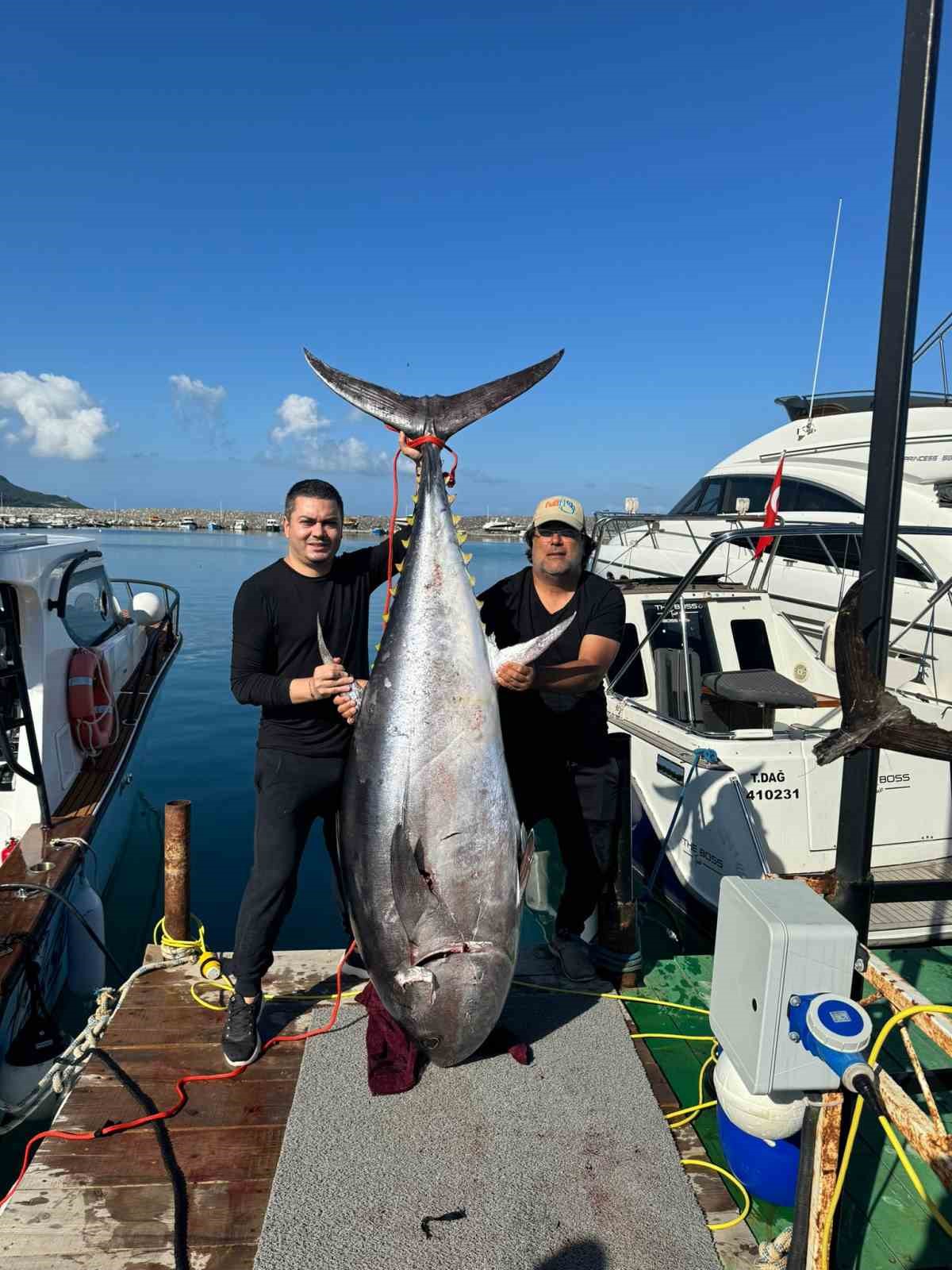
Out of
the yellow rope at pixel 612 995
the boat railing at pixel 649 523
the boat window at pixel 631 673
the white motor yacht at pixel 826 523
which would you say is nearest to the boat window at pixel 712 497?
the white motor yacht at pixel 826 523

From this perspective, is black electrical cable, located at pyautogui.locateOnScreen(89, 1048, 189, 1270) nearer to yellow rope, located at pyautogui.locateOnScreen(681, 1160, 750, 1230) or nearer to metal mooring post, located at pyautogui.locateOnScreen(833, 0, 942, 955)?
yellow rope, located at pyautogui.locateOnScreen(681, 1160, 750, 1230)

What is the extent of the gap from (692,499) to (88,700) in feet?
31.5

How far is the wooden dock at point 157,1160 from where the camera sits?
2.19m

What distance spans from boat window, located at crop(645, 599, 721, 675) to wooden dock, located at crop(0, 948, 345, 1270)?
4780 millimetres

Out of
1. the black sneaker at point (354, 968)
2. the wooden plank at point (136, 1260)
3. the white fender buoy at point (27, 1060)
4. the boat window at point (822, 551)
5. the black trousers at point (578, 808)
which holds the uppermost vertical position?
the boat window at point (822, 551)

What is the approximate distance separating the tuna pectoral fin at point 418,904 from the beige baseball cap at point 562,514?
1400 mm

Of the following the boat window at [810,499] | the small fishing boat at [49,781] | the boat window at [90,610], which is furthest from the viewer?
the boat window at [810,499]

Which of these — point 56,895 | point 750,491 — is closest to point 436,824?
point 56,895

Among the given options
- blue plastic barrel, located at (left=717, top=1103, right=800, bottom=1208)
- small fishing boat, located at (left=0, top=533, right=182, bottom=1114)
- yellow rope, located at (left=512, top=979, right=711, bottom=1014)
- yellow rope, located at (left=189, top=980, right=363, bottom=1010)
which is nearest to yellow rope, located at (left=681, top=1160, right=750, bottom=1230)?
blue plastic barrel, located at (left=717, top=1103, right=800, bottom=1208)

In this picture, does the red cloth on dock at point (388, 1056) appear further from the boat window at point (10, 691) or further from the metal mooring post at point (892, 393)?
the boat window at point (10, 691)

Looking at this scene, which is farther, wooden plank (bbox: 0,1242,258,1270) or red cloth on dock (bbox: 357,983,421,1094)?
red cloth on dock (bbox: 357,983,421,1094)

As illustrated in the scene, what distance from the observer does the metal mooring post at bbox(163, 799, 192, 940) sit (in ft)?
12.7

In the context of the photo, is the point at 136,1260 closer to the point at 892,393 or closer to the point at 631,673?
the point at 892,393

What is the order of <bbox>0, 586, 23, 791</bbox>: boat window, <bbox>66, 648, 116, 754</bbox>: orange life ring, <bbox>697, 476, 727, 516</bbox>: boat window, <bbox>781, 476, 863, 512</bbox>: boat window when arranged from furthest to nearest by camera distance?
<bbox>697, 476, 727, 516</bbox>: boat window → <bbox>781, 476, 863, 512</bbox>: boat window → <bbox>66, 648, 116, 754</bbox>: orange life ring → <bbox>0, 586, 23, 791</bbox>: boat window
